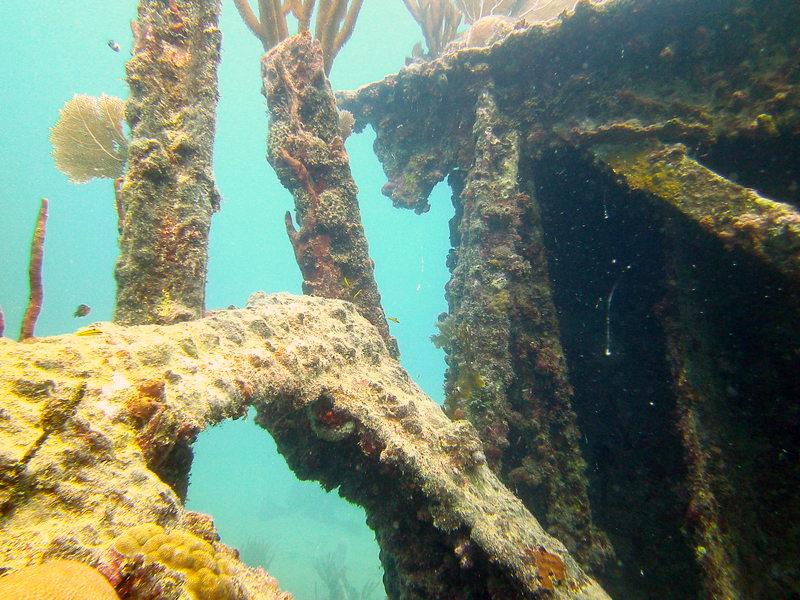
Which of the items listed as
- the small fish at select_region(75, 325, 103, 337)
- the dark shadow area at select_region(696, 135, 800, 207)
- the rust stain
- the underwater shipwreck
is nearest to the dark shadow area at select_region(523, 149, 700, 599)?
the underwater shipwreck

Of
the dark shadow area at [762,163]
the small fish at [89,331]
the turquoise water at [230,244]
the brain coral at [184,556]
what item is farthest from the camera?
the turquoise water at [230,244]

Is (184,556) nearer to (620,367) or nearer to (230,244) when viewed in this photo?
(620,367)

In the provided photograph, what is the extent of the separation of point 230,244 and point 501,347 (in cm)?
14171

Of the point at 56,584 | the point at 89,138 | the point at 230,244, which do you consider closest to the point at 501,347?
the point at 56,584

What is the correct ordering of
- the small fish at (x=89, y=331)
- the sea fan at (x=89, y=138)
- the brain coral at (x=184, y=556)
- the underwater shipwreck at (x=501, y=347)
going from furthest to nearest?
the sea fan at (x=89, y=138)
the small fish at (x=89, y=331)
the underwater shipwreck at (x=501, y=347)
the brain coral at (x=184, y=556)

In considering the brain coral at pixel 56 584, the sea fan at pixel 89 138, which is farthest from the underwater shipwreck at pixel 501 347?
the sea fan at pixel 89 138

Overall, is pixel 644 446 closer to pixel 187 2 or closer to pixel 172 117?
pixel 172 117

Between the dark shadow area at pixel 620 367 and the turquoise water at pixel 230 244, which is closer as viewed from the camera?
the dark shadow area at pixel 620 367

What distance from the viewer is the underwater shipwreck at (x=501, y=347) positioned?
4.65ft

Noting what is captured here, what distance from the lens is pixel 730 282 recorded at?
3.30 metres

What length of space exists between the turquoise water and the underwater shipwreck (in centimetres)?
163

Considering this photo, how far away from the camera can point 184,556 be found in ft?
3.82

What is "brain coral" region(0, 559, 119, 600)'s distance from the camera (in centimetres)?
72

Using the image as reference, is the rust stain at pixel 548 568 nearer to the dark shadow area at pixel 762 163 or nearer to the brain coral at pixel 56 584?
the brain coral at pixel 56 584
